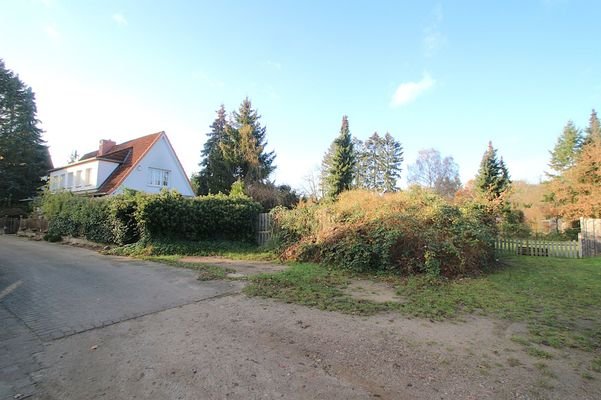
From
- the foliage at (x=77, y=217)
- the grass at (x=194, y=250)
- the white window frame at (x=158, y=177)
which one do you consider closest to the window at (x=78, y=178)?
the white window frame at (x=158, y=177)

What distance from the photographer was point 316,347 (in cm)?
409

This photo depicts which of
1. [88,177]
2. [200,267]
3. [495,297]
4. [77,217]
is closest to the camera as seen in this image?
[495,297]

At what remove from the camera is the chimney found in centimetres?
3036

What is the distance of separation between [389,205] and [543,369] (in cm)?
865

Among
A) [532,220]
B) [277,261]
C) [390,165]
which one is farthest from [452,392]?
[390,165]

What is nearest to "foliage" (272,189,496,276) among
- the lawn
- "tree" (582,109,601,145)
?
the lawn

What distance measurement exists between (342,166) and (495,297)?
29338 millimetres

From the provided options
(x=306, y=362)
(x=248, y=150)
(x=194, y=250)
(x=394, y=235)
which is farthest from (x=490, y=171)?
(x=306, y=362)

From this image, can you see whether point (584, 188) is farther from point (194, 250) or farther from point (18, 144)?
point (18, 144)

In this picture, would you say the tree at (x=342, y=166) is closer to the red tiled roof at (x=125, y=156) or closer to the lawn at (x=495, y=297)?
the red tiled roof at (x=125, y=156)

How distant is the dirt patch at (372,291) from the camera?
6.55m

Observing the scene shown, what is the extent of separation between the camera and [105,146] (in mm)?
30828

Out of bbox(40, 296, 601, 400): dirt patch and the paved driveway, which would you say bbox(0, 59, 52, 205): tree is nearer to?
the paved driveway

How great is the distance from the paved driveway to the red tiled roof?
1535cm
